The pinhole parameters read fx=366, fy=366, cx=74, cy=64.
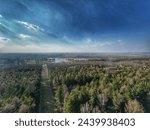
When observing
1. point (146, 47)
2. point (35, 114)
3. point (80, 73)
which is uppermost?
point (146, 47)

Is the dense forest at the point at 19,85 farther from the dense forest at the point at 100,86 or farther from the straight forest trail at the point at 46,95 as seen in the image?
the dense forest at the point at 100,86

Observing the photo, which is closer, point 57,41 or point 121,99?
point 121,99

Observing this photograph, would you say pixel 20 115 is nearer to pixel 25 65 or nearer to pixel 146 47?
pixel 25 65

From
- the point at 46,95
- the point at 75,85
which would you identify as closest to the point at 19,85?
the point at 46,95

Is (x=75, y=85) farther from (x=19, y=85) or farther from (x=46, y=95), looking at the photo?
(x=19, y=85)

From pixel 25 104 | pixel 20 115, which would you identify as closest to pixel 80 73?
pixel 25 104

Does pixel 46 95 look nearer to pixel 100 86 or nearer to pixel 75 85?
pixel 75 85

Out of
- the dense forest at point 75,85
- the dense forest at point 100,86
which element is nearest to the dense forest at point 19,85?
the dense forest at point 75,85
